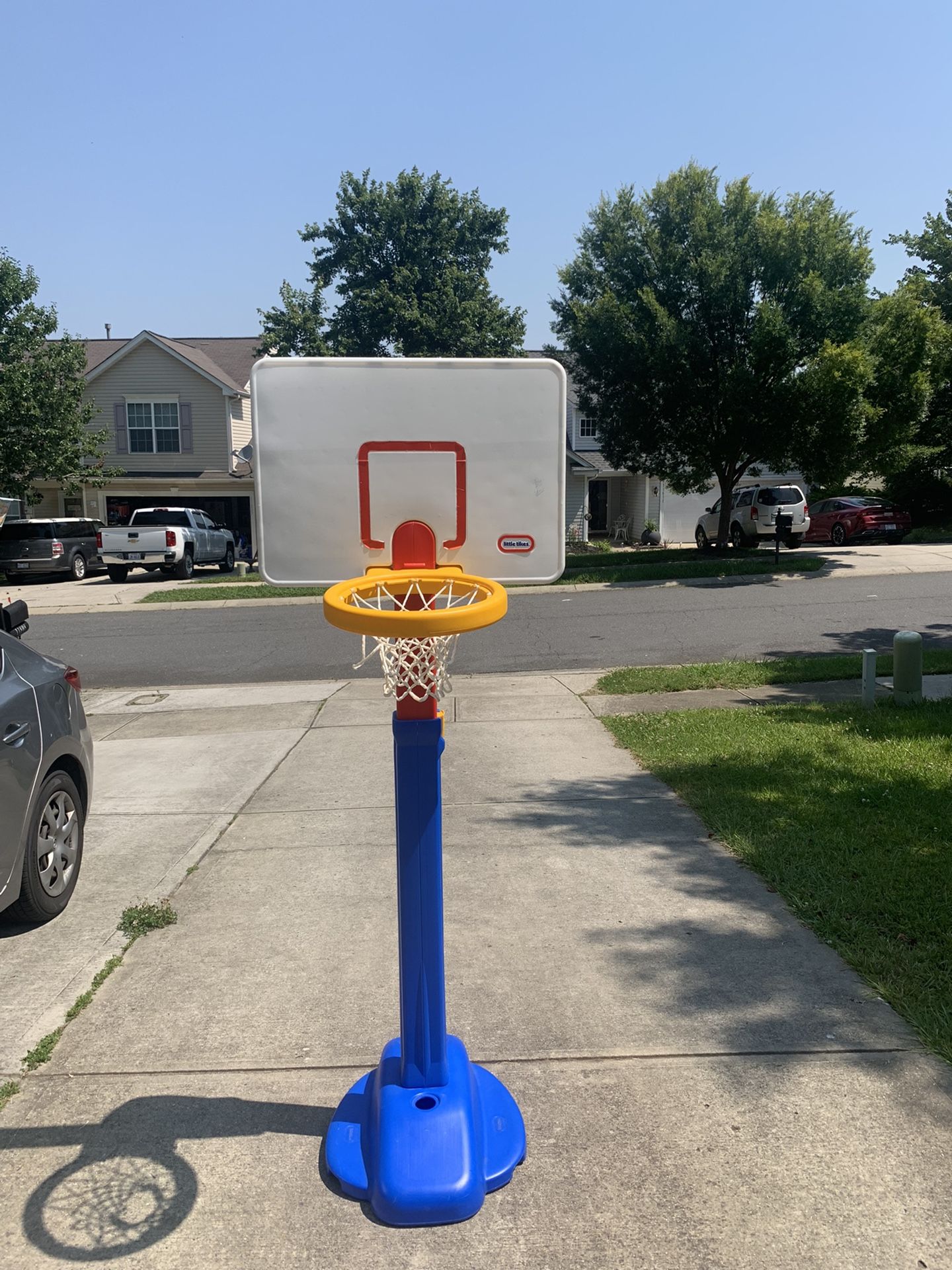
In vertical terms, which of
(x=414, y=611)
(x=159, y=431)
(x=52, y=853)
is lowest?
(x=52, y=853)

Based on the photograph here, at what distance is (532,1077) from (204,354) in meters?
35.4

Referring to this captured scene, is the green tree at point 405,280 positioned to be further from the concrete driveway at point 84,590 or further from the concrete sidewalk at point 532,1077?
the concrete sidewalk at point 532,1077

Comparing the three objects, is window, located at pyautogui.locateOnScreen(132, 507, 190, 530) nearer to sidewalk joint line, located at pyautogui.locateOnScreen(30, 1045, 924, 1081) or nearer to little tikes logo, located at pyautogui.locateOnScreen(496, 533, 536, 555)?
sidewalk joint line, located at pyautogui.locateOnScreen(30, 1045, 924, 1081)

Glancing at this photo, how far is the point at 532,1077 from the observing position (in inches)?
135

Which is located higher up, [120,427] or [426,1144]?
[120,427]

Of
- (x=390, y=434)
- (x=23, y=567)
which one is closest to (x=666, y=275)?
(x=23, y=567)

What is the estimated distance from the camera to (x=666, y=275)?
22984 millimetres

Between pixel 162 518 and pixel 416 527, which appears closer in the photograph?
pixel 416 527

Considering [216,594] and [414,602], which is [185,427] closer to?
[216,594]

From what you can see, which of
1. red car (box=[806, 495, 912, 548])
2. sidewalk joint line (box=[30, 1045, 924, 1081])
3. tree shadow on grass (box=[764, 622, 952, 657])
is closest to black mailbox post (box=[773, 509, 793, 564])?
red car (box=[806, 495, 912, 548])

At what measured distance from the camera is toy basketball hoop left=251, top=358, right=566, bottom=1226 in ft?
10.2

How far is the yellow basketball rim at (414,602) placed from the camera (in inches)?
108

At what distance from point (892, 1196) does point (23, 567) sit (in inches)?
1058

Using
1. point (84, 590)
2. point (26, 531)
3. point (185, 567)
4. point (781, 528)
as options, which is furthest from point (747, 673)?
point (26, 531)
